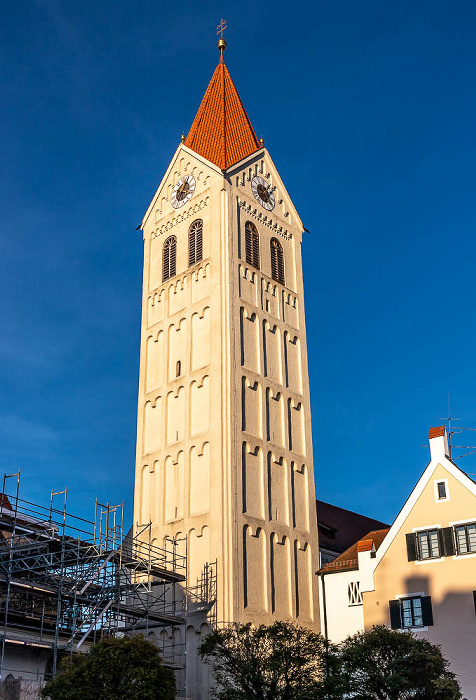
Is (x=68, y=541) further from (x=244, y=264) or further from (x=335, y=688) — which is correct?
(x=244, y=264)

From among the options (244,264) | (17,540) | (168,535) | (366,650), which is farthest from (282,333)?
(366,650)

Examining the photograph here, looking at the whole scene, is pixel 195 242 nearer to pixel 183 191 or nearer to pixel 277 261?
pixel 183 191

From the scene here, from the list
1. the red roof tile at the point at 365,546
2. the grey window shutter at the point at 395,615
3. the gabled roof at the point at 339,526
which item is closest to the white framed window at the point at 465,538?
the grey window shutter at the point at 395,615

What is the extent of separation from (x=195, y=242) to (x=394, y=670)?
3027 centimetres

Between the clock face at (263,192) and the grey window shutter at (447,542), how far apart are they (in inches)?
1004

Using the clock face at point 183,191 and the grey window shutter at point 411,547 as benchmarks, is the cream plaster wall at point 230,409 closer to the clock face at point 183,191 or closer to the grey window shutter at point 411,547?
the clock face at point 183,191

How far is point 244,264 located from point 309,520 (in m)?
15.0

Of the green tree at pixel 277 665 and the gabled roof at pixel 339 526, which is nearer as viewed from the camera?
the green tree at pixel 277 665

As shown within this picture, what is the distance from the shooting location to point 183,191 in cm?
5400

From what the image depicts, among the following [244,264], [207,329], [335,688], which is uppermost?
[244,264]

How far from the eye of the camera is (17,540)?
37406mm

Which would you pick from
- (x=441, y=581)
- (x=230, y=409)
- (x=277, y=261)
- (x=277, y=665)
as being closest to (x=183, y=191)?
(x=277, y=261)

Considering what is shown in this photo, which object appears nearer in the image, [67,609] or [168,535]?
[67,609]

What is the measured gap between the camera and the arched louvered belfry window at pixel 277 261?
52250mm
